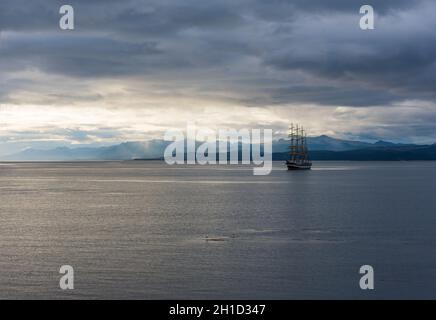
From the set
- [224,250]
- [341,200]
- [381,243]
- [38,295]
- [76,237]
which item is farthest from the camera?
[341,200]

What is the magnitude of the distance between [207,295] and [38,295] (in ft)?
29.8

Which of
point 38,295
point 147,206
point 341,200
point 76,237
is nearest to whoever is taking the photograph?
point 38,295

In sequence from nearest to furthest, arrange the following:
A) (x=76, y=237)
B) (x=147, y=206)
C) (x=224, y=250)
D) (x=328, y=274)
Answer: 1. (x=328, y=274)
2. (x=224, y=250)
3. (x=76, y=237)
4. (x=147, y=206)

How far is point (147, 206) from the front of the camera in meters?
83.1

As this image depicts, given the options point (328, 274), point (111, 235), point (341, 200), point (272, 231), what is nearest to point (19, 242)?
point (111, 235)

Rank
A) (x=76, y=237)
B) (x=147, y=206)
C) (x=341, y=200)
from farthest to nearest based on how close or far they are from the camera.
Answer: (x=341, y=200) → (x=147, y=206) → (x=76, y=237)

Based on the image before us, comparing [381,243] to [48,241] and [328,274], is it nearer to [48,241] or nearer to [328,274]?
[328,274]

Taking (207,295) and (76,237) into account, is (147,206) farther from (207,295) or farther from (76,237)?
(207,295)

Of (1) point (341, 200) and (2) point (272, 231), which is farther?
(1) point (341, 200)

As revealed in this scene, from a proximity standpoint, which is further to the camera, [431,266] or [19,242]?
[19,242]

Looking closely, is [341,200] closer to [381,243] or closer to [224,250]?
[381,243]

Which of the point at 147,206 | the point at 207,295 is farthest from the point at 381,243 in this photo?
the point at 147,206

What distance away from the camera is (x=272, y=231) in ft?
185

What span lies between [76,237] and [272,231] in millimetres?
17397
